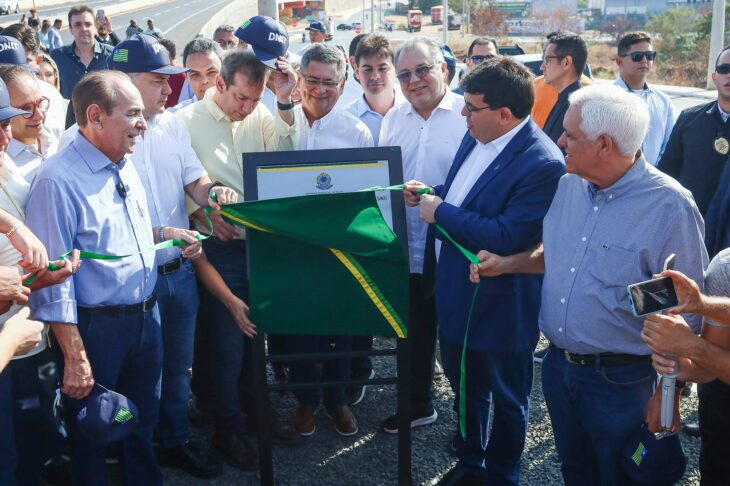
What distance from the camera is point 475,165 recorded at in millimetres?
3756

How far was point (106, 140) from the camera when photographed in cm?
338

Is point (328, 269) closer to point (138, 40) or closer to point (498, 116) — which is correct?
point (498, 116)

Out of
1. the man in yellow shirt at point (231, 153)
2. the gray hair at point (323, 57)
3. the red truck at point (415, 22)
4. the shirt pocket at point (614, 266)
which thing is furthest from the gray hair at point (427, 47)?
the red truck at point (415, 22)

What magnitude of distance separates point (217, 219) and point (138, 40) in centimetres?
113

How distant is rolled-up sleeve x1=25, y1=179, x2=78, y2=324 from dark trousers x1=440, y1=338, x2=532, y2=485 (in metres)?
1.95

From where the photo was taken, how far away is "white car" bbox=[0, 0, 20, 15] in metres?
45.1

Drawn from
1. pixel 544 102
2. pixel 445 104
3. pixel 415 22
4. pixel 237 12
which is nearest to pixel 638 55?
pixel 544 102

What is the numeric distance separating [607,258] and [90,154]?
7.70 feet

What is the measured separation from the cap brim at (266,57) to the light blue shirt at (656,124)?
349 cm

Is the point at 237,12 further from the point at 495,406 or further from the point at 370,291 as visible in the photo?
the point at 495,406

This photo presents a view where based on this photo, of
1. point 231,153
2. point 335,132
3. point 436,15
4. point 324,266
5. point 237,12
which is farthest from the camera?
point 436,15

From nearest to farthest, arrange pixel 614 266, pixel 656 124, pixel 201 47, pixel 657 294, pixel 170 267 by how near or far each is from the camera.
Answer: pixel 657 294 < pixel 614 266 < pixel 170 267 < pixel 201 47 < pixel 656 124

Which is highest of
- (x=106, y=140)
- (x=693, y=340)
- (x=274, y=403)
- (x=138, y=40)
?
(x=138, y=40)

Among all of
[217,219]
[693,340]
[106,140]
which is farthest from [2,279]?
[693,340]
